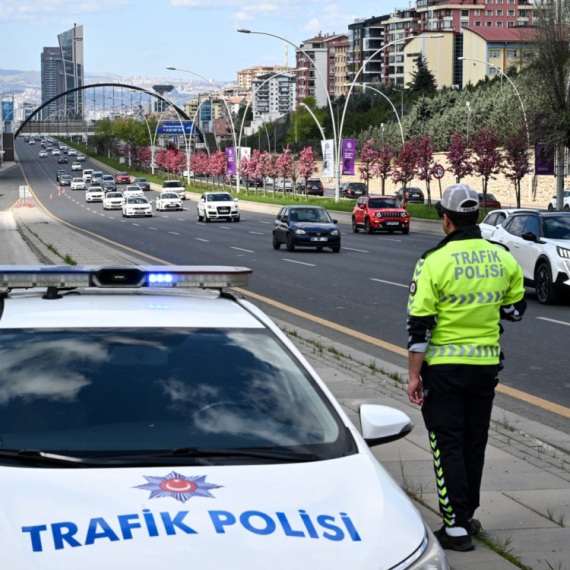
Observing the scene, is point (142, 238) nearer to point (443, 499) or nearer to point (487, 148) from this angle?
point (487, 148)

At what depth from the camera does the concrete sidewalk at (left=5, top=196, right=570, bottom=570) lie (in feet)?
16.4

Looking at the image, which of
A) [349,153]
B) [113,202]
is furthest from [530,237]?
[113,202]

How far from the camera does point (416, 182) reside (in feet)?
323

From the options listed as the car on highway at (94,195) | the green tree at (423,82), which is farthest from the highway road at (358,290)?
the green tree at (423,82)

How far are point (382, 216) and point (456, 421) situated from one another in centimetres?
3701

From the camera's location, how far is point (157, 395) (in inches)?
155

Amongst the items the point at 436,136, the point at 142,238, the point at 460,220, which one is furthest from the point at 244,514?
the point at 436,136

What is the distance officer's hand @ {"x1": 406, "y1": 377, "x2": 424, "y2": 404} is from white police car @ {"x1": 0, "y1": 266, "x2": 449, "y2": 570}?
719 millimetres

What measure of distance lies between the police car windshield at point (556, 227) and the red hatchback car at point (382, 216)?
913 inches

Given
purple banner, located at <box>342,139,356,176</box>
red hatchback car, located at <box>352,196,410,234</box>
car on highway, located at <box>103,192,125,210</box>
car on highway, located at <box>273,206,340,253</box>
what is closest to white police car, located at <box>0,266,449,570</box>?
car on highway, located at <box>273,206,340,253</box>

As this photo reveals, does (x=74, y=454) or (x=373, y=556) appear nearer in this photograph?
(x=373, y=556)

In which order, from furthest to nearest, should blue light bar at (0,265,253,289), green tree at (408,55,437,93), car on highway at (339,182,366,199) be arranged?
1. green tree at (408,55,437,93)
2. car on highway at (339,182,366,199)
3. blue light bar at (0,265,253,289)

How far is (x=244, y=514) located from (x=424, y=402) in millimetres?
2078

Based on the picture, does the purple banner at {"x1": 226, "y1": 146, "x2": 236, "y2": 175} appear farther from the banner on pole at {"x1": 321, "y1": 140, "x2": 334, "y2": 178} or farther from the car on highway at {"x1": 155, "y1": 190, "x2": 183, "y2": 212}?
the banner on pole at {"x1": 321, "y1": 140, "x2": 334, "y2": 178}
